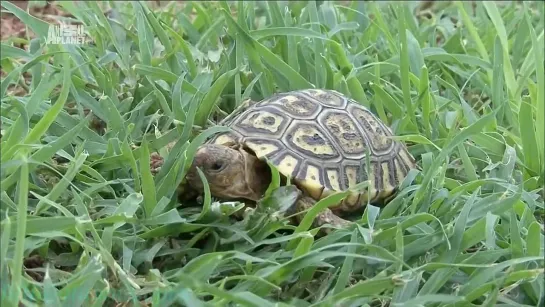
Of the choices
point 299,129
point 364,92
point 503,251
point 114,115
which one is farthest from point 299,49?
point 503,251

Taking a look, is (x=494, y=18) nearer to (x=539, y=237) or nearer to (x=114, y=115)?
(x=539, y=237)

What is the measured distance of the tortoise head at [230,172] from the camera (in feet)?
5.84

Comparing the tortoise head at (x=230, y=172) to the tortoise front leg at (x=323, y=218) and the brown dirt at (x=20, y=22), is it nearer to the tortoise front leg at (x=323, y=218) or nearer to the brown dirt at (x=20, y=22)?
the tortoise front leg at (x=323, y=218)

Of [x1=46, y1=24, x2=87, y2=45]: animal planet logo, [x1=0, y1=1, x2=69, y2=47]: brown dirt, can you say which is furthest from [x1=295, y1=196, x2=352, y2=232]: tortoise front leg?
[x1=0, y1=1, x2=69, y2=47]: brown dirt

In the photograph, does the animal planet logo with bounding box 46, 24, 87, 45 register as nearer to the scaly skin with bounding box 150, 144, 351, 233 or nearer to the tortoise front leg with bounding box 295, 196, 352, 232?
the scaly skin with bounding box 150, 144, 351, 233

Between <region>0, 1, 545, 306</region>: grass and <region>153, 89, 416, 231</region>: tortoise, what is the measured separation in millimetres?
71

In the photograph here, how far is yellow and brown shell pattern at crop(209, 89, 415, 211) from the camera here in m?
1.86

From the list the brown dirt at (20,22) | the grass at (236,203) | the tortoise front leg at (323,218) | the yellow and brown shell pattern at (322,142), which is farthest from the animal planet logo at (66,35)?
the tortoise front leg at (323,218)

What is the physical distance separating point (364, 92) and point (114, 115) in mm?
868

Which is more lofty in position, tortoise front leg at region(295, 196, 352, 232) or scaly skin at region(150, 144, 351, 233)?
scaly skin at region(150, 144, 351, 233)

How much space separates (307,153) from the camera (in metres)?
1.88

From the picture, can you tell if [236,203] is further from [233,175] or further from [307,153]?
[307,153]

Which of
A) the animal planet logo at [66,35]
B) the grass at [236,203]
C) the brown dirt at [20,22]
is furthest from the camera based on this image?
the brown dirt at [20,22]

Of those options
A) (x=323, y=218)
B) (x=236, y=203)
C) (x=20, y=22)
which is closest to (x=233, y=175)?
(x=236, y=203)
